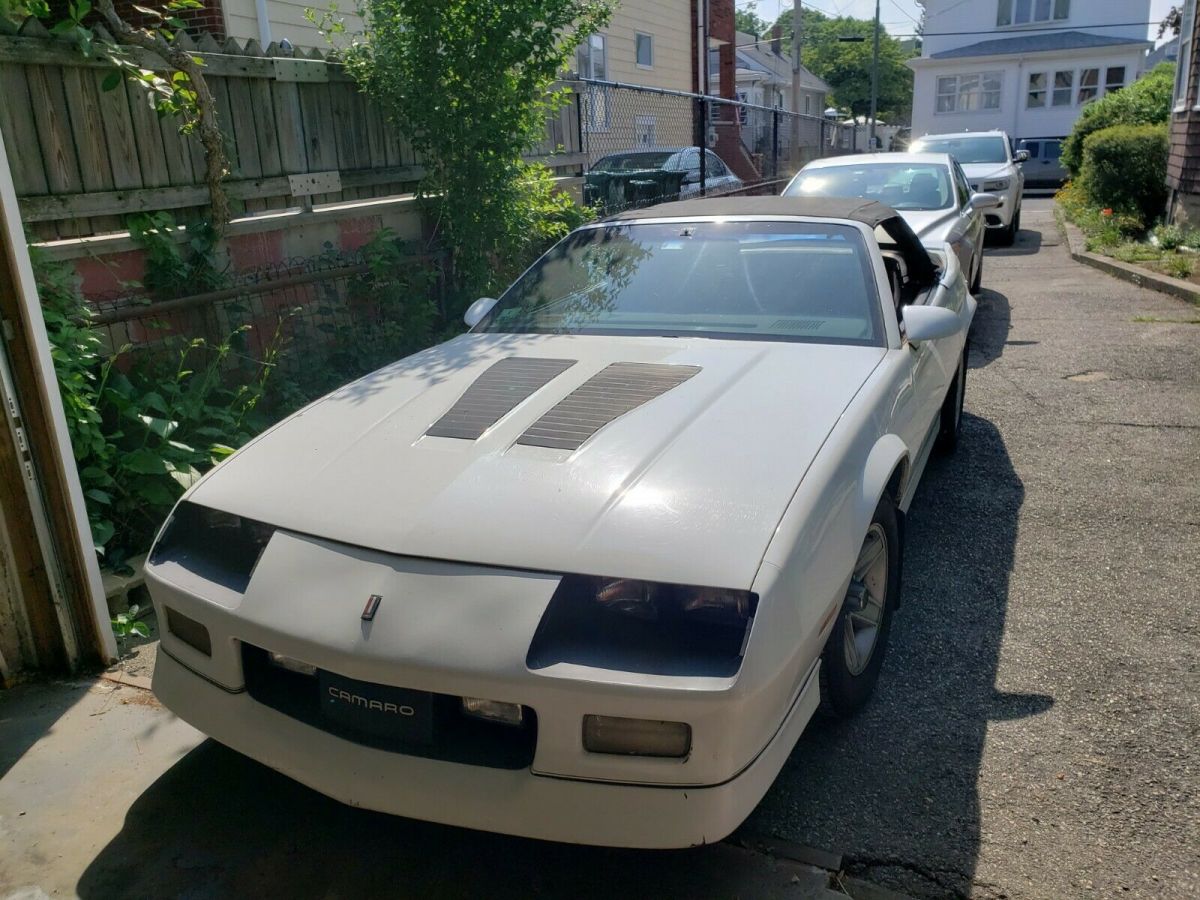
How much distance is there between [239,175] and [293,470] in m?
3.33

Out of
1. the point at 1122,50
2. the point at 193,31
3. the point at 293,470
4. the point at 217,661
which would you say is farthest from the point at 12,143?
the point at 1122,50

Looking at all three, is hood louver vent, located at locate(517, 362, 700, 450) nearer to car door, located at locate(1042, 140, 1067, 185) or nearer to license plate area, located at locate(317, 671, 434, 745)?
license plate area, located at locate(317, 671, 434, 745)

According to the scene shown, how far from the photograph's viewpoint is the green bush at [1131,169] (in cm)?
1427

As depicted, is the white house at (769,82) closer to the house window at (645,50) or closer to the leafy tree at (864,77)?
the leafy tree at (864,77)

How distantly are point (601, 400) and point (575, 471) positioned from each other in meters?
0.54

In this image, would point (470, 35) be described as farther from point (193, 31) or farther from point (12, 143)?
point (193, 31)

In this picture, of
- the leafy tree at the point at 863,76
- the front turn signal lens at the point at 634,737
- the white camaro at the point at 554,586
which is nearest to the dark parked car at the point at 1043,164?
the white camaro at the point at 554,586

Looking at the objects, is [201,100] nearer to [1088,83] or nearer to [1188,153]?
[1188,153]

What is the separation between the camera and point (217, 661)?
2572mm

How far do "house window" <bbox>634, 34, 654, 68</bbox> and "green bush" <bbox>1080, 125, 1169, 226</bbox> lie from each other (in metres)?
9.47

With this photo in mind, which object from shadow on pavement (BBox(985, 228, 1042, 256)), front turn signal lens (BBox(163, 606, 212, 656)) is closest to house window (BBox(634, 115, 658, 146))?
shadow on pavement (BBox(985, 228, 1042, 256))

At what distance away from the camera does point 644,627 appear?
91.0 inches

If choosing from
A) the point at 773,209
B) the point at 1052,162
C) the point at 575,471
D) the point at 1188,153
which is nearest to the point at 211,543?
the point at 575,471

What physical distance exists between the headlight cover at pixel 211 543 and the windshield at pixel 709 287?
5.28ft
